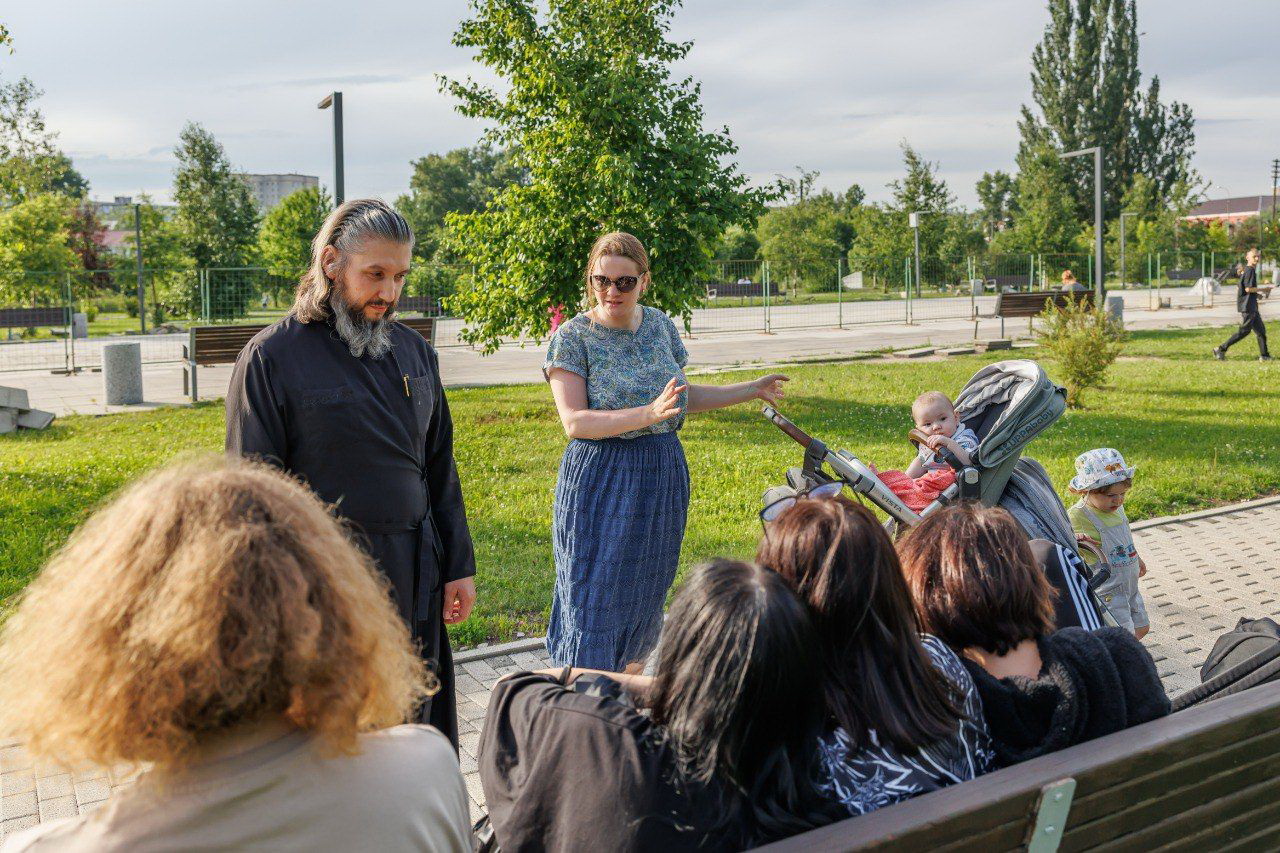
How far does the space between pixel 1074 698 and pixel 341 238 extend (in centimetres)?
216

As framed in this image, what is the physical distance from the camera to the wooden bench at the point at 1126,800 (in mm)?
1773

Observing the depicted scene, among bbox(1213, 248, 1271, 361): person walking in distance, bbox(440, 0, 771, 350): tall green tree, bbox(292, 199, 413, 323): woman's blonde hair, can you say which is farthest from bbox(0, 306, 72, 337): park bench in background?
bbox(292, 199, 413, 323): woman's blonde hair

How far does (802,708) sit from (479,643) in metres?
4.00

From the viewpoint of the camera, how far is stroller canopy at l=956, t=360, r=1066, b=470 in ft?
15.1

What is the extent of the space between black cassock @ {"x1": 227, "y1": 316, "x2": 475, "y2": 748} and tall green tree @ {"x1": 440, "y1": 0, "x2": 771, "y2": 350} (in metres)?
8.48

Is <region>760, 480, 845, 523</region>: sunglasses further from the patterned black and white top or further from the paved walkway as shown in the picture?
the paved walkway

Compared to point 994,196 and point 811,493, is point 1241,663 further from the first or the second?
point 994,196

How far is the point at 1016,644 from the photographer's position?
246 centimetres

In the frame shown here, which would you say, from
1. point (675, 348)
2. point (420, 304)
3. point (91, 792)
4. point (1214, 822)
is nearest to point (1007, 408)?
point (675, 348)

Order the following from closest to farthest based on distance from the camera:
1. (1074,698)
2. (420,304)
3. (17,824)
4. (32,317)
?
1. (1074,698)
2. (17,824)
3. (32,317)
4. (420,304)

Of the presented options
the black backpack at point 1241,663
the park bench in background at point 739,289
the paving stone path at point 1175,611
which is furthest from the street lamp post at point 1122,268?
the black backpack at point 1241,663

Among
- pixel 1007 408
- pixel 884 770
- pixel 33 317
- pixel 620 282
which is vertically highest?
pixel 33 317

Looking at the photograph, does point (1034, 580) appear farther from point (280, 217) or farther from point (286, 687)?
point (280, 217)

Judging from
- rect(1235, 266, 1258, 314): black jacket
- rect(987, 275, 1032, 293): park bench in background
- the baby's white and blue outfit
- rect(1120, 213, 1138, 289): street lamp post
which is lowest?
the baby's white and blue outfit
